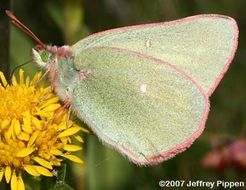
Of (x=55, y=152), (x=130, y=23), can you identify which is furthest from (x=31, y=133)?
(x=130, y=23)

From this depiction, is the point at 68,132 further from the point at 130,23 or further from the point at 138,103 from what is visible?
the point at 130,23

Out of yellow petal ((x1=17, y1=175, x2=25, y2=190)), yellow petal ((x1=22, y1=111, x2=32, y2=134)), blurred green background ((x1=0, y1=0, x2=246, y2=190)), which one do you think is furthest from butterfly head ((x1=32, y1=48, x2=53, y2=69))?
blurred green background ((x1=0, y1=0, x2=246, y2=190))

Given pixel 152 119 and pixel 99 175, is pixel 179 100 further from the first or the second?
pixel 99 175

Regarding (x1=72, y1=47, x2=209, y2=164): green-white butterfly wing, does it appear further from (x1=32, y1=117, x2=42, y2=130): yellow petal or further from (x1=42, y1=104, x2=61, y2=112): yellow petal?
(x1=32, y1=117, x2=42, y2=130): yellow petal

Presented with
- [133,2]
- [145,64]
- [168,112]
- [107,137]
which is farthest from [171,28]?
[133,2]

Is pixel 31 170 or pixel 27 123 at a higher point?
pixel 27 123

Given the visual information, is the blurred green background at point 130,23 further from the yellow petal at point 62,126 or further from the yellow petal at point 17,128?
the yellow petal at point 17,128

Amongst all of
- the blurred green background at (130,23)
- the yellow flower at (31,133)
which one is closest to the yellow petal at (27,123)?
the yellow flower at (31,133)
